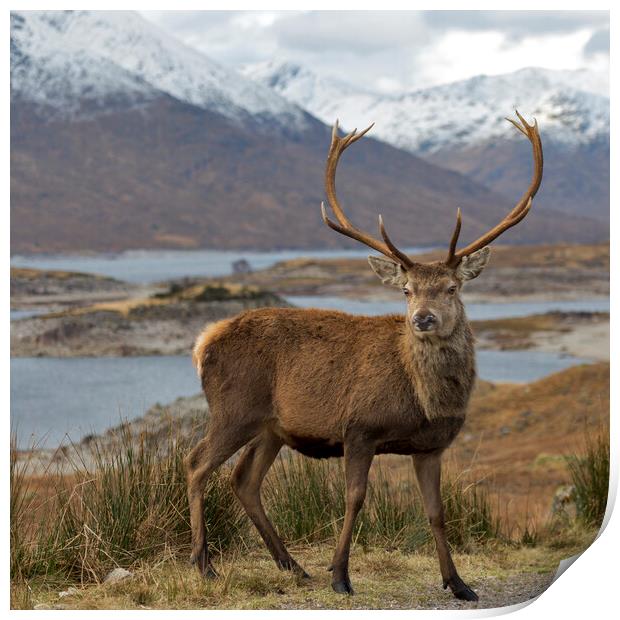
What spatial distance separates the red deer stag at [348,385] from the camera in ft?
21.6

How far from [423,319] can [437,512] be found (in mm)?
1286

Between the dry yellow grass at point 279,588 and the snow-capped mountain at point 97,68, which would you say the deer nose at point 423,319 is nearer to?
the dry yellow grass at point 279,588

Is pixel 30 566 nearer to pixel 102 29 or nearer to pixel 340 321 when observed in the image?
pixel 340 321

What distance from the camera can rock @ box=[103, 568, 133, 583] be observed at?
6.86 metres

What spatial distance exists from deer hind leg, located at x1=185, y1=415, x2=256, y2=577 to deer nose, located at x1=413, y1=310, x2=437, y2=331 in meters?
1.30

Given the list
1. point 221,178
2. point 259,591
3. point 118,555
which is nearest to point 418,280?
point 259,591

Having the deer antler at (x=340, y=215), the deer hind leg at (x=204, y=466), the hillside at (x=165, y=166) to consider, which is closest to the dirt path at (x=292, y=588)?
the deer hind leg at (x=204, y=466)

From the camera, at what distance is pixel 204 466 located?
6.96 m

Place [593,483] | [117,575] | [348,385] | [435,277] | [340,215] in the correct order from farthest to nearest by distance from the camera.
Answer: [593,483]
[340,215]
[117,575]
[348,385]
[435,277]

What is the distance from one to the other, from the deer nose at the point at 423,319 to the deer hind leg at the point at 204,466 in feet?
4.27

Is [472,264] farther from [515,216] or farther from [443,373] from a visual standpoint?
→ [443,373]

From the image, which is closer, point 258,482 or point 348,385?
point 348,385

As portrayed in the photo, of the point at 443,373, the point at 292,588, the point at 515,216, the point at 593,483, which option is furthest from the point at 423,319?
the point at 593,483

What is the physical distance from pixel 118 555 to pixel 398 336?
7.41 feet
